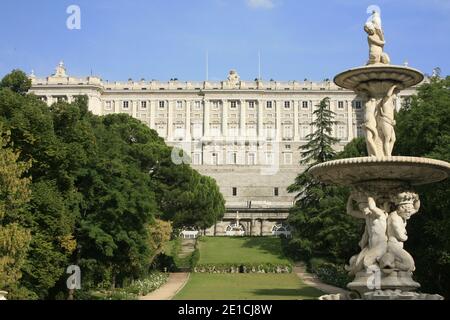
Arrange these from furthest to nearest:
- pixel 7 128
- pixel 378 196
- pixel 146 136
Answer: pixel 146 136 → pixel 7 128 → pixel 378 196

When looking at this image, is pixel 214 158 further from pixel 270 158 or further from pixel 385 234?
pixel 385 234

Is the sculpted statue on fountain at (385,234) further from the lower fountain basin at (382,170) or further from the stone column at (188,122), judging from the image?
the stone column at (188,122)

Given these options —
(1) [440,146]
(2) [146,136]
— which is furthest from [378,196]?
(2) [146,136]

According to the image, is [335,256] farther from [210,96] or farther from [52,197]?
[210,96]

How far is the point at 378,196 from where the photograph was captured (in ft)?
51.0

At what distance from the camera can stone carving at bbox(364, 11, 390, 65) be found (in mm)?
16391

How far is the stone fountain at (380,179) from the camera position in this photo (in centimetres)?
1455

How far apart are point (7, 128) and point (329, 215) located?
878 inches

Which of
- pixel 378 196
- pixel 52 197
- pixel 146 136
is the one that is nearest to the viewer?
pixel 378 196

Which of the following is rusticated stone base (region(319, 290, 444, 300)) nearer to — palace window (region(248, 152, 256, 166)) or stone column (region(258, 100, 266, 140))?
palace window (region(248, 152, 256, 166))

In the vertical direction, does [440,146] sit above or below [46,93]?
below

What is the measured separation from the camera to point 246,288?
3559cm

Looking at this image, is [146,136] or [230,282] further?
[146,136]

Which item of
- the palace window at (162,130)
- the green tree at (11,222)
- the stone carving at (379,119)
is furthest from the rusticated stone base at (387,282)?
the palace window at (162,130)
